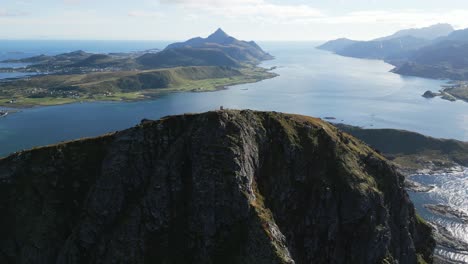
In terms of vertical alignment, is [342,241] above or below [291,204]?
below

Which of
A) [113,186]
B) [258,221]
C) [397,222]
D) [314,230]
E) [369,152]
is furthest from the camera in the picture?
[369,152]

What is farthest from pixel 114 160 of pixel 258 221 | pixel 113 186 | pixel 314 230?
pixel 314 230

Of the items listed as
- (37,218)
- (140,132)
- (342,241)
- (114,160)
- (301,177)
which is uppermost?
(140,132)

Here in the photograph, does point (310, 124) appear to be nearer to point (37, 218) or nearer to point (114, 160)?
point (114, 160)

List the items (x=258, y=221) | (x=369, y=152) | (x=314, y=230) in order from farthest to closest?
(x=369, y=152) → (x=314, y=230) → (x=258, y=221)

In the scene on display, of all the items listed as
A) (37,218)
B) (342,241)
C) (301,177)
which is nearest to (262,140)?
(301,177)

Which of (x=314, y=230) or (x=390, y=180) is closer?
(x=314, y=230)
